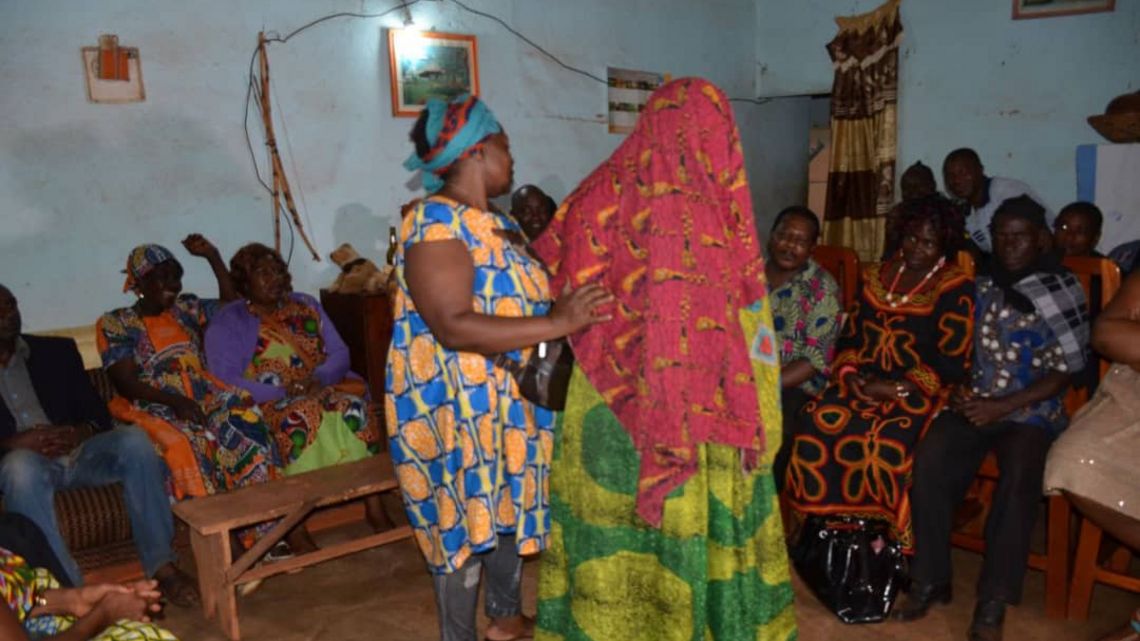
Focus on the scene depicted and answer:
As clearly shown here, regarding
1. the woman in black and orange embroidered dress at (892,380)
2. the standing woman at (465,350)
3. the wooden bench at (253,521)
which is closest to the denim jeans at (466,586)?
the standing woman at (465,350)

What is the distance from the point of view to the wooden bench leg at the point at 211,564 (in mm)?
3174

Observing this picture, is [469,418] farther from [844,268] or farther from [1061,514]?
[844,268]

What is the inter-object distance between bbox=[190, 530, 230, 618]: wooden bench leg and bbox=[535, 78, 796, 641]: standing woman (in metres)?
1.53

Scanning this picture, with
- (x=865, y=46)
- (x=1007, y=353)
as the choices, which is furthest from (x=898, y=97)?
(x=1007, y=353)

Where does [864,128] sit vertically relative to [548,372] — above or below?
above

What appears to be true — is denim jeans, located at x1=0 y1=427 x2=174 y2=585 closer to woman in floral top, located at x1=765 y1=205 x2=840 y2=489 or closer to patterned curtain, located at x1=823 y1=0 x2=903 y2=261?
woman in floral top, located at x1=765 y1=205 x2=840 y2=489

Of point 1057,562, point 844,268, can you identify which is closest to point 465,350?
point 1057,562

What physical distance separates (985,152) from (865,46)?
118 cm

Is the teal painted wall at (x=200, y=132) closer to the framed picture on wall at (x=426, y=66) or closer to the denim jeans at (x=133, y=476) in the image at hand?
the framed picture on wall at (x=426, y=66)

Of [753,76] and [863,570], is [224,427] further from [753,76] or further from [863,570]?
[753,76]

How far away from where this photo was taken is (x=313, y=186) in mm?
5059

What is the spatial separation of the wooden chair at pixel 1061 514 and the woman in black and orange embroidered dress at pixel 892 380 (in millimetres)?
343

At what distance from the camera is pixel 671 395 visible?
6.62ft

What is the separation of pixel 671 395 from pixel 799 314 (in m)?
1.63
